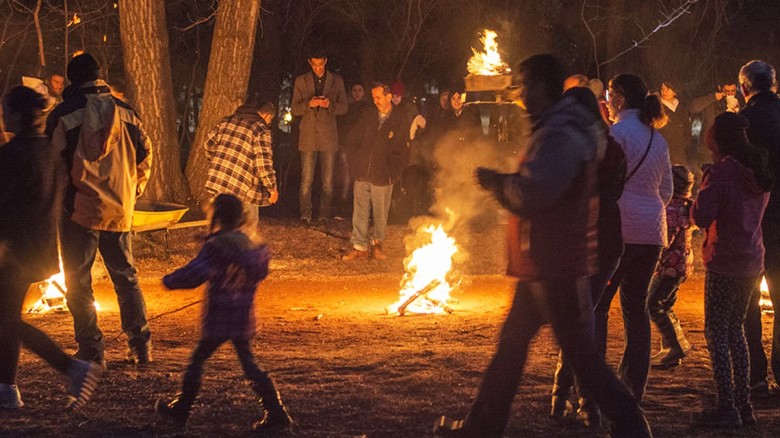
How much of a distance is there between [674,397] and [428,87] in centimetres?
2671

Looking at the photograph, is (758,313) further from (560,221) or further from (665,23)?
(665,23)

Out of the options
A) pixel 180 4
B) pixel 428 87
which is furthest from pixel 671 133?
pixel 428 87

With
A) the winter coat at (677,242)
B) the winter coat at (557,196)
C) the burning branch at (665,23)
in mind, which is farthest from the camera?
the burning branch at (665,23)

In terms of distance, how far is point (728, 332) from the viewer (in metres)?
6.25

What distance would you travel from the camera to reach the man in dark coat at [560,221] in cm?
511

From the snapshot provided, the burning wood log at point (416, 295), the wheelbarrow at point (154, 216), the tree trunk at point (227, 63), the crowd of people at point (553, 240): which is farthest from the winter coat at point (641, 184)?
the tree trunk at point (227, 63)

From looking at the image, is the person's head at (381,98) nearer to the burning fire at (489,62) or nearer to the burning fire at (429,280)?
the burning fire at (489,62)

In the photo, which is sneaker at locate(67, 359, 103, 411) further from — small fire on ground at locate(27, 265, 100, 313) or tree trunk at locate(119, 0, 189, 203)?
tree trunk at locate(119, 0, 189, 203)

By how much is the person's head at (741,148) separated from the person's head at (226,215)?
2882mm

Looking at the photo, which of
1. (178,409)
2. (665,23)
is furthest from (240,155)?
(665,23)

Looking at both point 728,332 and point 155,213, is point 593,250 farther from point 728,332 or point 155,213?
point 155,213

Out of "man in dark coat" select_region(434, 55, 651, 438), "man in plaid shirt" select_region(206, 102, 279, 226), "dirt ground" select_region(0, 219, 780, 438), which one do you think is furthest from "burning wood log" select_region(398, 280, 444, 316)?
"man in dark coat" select_region(434, 55, 651, 438)

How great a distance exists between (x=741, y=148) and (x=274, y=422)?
316cm

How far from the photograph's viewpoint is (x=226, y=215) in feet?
18.8
